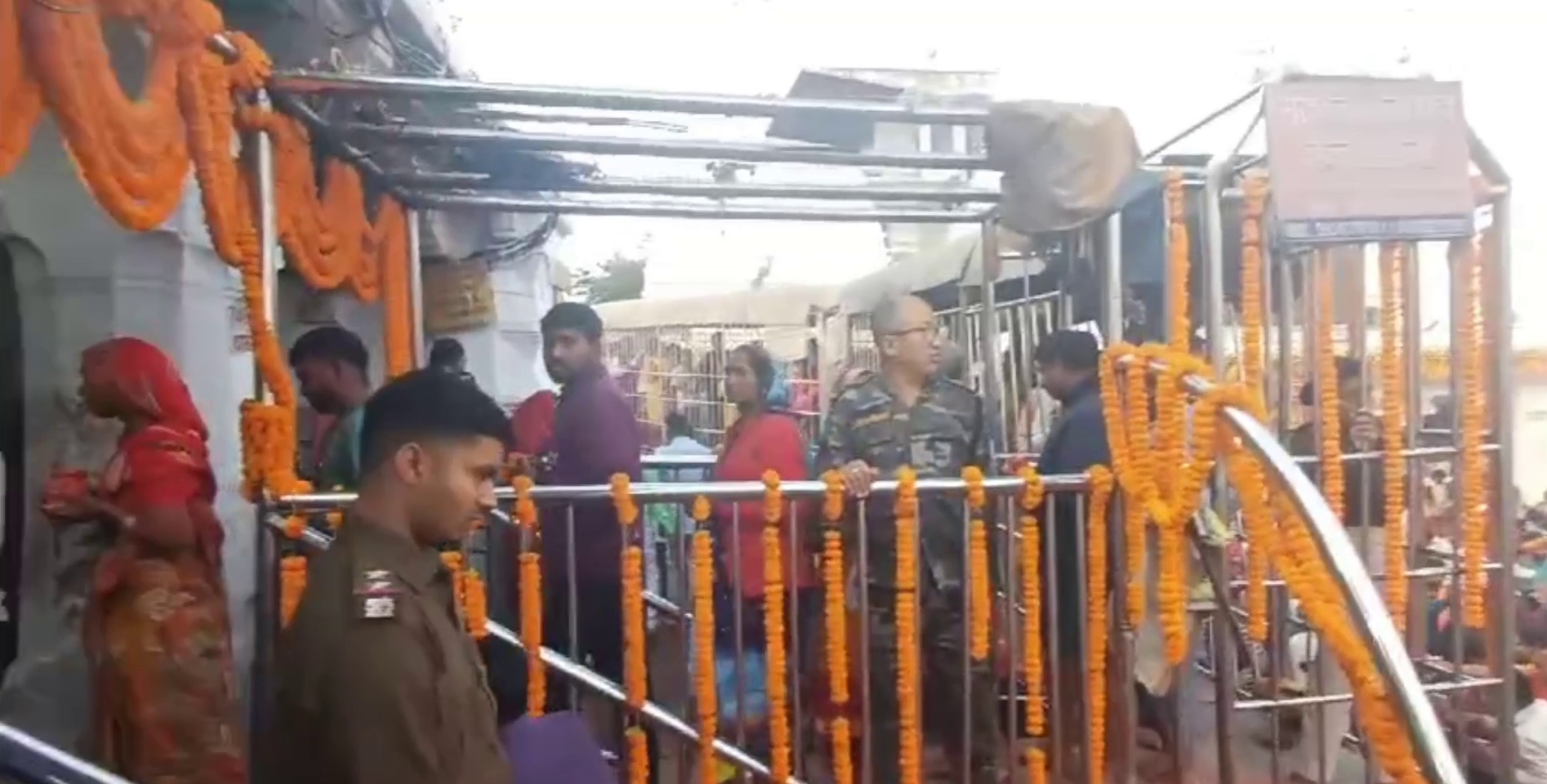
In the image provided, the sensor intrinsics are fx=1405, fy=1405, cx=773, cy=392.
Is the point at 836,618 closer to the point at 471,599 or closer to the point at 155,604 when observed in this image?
the point at 471,599

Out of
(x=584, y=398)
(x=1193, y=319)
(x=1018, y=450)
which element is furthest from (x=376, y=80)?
(x=1018, y=450)

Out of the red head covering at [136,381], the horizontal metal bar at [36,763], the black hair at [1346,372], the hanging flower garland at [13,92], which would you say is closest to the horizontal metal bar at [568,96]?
the red head covering at [136,381]

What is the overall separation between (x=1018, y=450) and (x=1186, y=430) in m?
3.77

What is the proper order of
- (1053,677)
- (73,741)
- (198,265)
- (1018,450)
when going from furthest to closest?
(1018,450) < (198,265) < (73,741) < (1053,677)

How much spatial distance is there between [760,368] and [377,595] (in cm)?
362

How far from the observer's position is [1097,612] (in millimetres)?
3818

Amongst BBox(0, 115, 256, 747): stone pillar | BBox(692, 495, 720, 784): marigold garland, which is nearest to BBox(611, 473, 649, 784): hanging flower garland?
BBox(692, 495, 720, 784): marigold garland

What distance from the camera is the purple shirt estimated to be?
15.4 feet

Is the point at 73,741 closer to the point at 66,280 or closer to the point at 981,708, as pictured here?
the point at 66,280

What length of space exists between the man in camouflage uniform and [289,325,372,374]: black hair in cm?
158

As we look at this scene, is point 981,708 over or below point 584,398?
below

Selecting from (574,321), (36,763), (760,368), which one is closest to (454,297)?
(760,368)

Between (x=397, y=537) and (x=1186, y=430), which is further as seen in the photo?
(x=1186, y=430)

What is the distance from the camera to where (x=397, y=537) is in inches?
82.8
